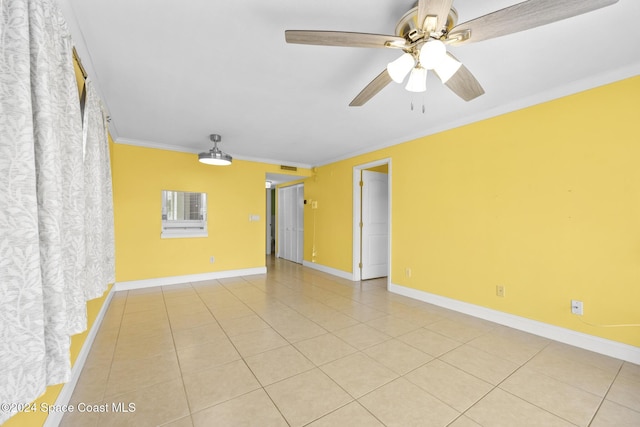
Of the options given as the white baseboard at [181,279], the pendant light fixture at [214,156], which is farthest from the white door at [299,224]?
the pendant light fixture at [214,156]

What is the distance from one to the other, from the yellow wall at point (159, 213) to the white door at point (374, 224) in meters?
2.06

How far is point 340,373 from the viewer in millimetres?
1989

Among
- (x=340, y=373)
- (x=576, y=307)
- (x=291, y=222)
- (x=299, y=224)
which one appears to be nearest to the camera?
(x=340, y=373)

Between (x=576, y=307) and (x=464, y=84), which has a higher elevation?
(x=464, y=84)

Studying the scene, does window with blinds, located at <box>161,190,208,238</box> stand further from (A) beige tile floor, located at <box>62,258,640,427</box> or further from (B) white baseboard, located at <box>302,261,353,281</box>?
(B) white baseboard, located at <box>302,261,353,281</box>

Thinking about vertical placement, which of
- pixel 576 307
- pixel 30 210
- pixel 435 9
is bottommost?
pixel 576 307

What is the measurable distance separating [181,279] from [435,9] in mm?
5073

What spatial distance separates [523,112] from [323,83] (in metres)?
2.22

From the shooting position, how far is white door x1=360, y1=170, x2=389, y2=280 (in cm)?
495

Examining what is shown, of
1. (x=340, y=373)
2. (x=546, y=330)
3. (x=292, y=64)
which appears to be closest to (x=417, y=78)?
(x=292, y=64)

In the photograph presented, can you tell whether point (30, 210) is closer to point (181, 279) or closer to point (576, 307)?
point (576, 307)

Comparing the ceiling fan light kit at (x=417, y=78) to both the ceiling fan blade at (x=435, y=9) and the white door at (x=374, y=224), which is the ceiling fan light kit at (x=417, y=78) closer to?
the ceiling fan blade at (x=435, y=9)

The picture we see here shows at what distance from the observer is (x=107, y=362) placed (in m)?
2.12

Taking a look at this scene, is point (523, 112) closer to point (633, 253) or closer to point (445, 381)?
point (633, 253)
